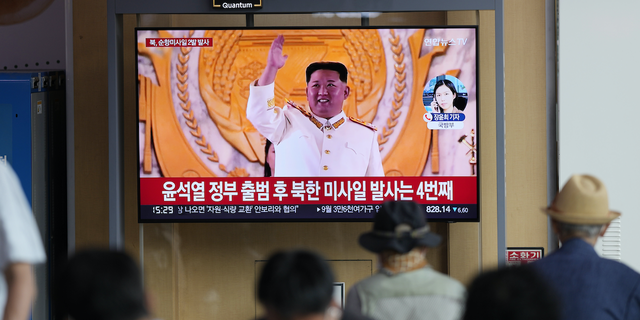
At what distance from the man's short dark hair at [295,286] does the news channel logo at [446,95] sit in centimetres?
229

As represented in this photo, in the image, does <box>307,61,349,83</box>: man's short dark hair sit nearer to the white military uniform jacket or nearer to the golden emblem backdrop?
the golden emblem backdrop

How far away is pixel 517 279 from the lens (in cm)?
137

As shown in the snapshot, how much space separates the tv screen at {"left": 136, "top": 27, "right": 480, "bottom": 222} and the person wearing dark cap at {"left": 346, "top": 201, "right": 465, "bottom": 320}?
151 centimetres

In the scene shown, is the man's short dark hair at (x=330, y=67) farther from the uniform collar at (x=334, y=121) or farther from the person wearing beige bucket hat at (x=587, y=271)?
the person wearing beige bucket hat at (x=587, y=271)

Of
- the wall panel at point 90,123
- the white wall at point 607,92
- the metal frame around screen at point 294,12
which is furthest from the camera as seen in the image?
the wall panel at point 90,123

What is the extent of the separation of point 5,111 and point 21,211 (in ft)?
6.32

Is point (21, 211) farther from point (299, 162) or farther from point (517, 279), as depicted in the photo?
point (299, 162)

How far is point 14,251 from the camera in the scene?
2.03 meters

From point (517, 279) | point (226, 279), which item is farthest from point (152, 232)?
point (517, 279)

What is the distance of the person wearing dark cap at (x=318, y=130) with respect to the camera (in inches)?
144

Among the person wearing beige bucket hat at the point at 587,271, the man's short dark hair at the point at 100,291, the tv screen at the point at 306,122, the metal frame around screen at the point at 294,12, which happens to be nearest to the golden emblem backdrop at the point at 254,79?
the tv screen at the point at 306,122

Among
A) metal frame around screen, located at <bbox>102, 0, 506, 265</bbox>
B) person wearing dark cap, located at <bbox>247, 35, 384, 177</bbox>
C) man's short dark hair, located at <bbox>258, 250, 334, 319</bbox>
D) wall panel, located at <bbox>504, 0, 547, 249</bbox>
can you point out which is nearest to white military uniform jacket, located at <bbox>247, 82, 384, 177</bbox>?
person wearing dark cap, located at <bbox>247, 35, 384, 177</bbox>

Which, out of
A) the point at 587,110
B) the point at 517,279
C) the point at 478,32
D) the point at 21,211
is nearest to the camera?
the point at 517,279

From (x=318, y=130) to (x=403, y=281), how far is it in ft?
5.71
